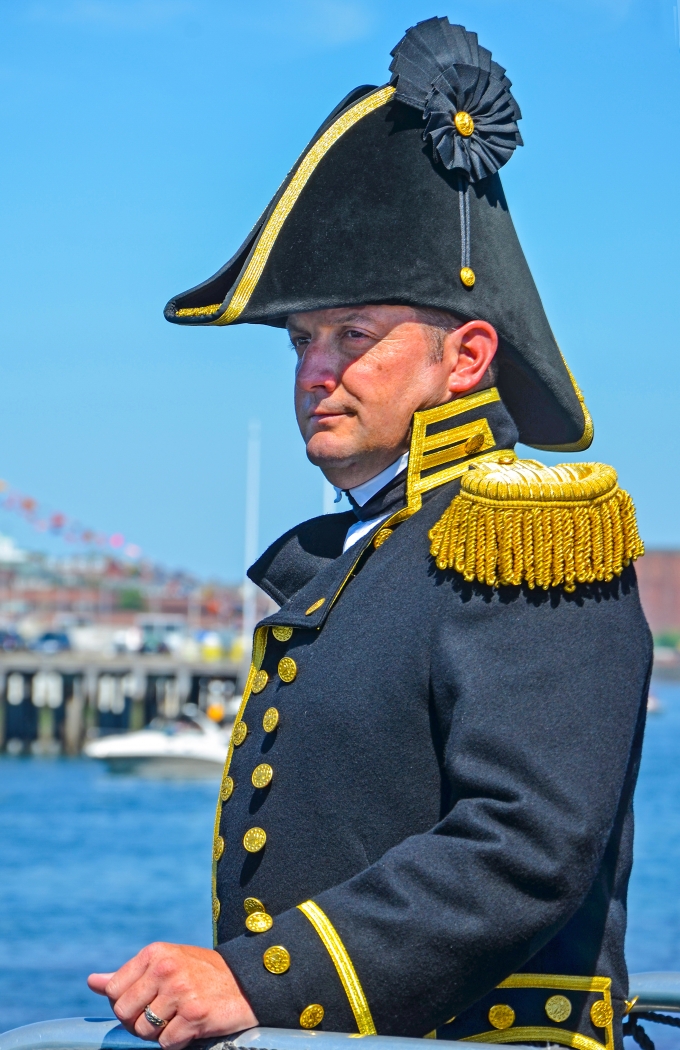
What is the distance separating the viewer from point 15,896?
2345cm

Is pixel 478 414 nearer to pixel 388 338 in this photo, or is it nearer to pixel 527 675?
pixel 388 338

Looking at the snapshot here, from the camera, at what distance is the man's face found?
2223 millimetres

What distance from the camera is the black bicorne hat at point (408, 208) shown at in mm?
2207

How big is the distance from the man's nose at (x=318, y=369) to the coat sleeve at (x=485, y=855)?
523mm

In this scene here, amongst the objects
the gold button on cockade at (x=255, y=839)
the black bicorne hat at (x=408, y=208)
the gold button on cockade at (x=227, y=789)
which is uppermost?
the black bicorne hat at (x=408, y=208)

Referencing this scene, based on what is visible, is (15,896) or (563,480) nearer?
(563,480)

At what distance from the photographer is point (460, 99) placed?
2229mm

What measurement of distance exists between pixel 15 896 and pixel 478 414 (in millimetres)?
22847

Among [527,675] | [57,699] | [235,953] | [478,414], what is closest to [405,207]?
[478,414]

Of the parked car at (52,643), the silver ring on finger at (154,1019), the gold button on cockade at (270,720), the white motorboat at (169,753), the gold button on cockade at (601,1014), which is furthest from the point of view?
the parked car at (52,643)

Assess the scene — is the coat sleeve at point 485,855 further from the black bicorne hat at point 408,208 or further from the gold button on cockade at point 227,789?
the black bicorne hat at point 408,208

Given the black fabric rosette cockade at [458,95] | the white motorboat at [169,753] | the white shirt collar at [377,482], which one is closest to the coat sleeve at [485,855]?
the white shirt collar at [377,482]

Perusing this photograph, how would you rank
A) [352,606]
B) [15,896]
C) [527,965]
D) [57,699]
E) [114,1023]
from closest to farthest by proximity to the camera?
[114,1023] → [527,965] → [352,606] → [15,896] → [57,699]

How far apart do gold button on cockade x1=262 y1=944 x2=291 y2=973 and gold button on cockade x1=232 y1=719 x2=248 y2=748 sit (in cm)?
44
